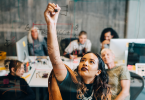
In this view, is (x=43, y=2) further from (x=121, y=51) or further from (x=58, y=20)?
(x=121, y=51)

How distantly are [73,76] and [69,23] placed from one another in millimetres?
412

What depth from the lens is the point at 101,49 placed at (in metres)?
1.08

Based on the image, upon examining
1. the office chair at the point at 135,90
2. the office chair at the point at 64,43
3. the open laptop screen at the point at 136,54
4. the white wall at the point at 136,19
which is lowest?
the office chair at the point at 135,90

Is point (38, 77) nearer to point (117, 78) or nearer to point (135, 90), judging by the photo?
point (117, 78)

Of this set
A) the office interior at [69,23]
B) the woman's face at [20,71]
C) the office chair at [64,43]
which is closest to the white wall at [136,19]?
the office interior at [69,23]

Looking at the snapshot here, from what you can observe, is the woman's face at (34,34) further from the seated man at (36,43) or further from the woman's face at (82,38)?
the woman's face at (82,38)

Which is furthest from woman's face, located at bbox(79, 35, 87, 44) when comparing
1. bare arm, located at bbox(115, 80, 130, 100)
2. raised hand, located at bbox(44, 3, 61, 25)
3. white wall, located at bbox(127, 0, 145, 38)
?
bare arm, located at bbox(115, 80, 130, 100)

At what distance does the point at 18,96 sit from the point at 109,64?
31.4 inches

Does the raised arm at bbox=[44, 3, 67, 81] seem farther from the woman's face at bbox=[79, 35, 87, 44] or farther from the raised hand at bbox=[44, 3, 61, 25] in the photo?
the woman's face at bbox=[79, 35, 87, 44]

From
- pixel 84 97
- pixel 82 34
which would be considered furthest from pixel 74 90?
pixel 82 34

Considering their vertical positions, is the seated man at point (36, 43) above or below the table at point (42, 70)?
above

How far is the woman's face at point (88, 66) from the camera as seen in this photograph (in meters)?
1.02

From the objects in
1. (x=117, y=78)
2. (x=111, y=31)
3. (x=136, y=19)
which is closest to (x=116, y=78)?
(x=117, y=78)

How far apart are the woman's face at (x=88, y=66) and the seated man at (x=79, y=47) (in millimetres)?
60
